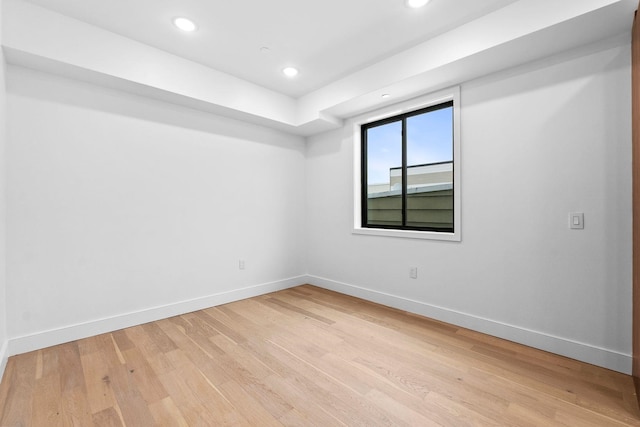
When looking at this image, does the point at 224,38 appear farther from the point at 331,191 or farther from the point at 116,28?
the point at 331,191

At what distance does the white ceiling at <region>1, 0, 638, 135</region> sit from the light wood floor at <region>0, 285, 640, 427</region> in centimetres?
230

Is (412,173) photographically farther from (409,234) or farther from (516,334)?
(516,334)

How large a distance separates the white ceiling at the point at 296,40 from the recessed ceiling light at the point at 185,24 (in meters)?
0.06

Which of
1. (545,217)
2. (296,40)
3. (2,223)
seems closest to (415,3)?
(296,40)

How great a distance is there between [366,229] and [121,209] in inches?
104

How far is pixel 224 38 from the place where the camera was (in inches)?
100.0

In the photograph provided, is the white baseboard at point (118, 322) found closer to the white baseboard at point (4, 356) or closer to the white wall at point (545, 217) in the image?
Answer: the white baseboard at point (4, 356)

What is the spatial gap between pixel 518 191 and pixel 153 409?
3.03m

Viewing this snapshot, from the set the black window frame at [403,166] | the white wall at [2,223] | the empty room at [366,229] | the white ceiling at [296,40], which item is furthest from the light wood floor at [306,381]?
the white ceiling at [296,40]

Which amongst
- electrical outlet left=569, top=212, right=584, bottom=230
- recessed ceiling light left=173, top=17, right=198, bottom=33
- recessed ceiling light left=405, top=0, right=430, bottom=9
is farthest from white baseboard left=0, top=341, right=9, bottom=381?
electrical outlet left=569, top=212, right=584, bottom=230

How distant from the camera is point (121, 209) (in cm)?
271

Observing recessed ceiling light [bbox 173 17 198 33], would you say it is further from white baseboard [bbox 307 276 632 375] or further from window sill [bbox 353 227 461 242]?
white baseboard [bbox 307 276 632 375]

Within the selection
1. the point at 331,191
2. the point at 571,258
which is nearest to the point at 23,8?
the point at 331,191

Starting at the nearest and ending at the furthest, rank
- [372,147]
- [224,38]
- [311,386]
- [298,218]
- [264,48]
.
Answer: [311,386] → [224,38] → [264,48] → [372,147] → [298,218]
